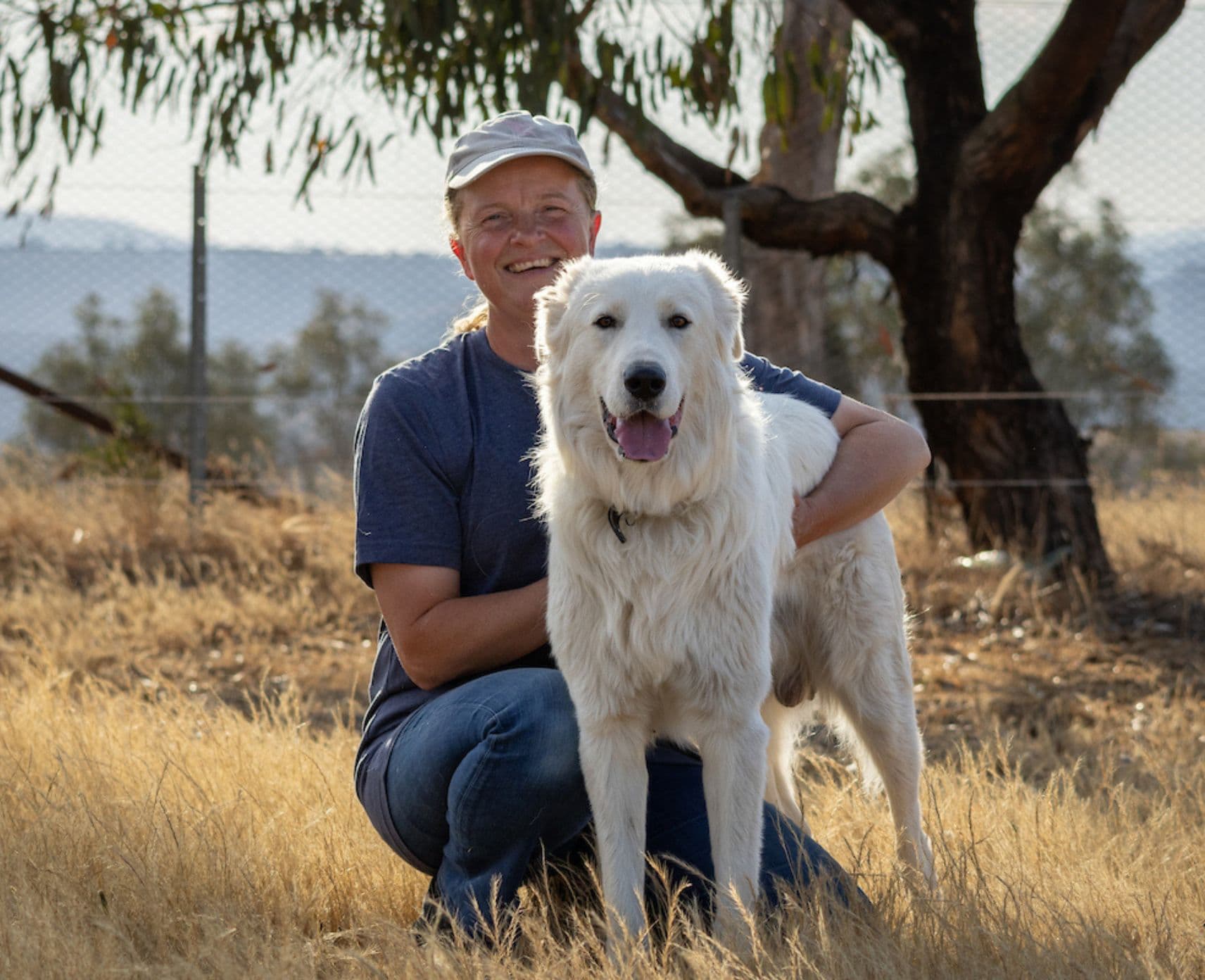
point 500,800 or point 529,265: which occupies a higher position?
point 529,265

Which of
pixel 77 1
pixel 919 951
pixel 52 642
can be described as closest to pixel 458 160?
pixel 919 951

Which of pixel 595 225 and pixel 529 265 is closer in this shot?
pixel 529 265

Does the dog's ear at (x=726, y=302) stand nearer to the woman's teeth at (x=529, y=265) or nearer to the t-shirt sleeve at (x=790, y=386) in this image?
the woman's teeth at (x=529, y=265)

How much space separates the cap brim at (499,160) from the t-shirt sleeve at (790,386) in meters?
0.77

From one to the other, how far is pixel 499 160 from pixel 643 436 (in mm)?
897

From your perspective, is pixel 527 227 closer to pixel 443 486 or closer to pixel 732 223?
pixel 443 486

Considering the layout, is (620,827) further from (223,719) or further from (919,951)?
(223,719)

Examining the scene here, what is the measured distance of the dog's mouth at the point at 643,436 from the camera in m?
2.79

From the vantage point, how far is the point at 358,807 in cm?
380

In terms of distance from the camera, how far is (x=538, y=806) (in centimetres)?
297

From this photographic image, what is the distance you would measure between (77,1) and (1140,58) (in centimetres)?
605

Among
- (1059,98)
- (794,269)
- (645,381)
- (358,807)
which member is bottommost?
(358,807)

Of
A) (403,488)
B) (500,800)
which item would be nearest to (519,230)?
(403,488)

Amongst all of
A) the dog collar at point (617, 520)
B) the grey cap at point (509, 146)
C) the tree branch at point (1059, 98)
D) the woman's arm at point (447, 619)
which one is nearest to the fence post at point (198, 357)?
the tree branch at point (1059, 98)
